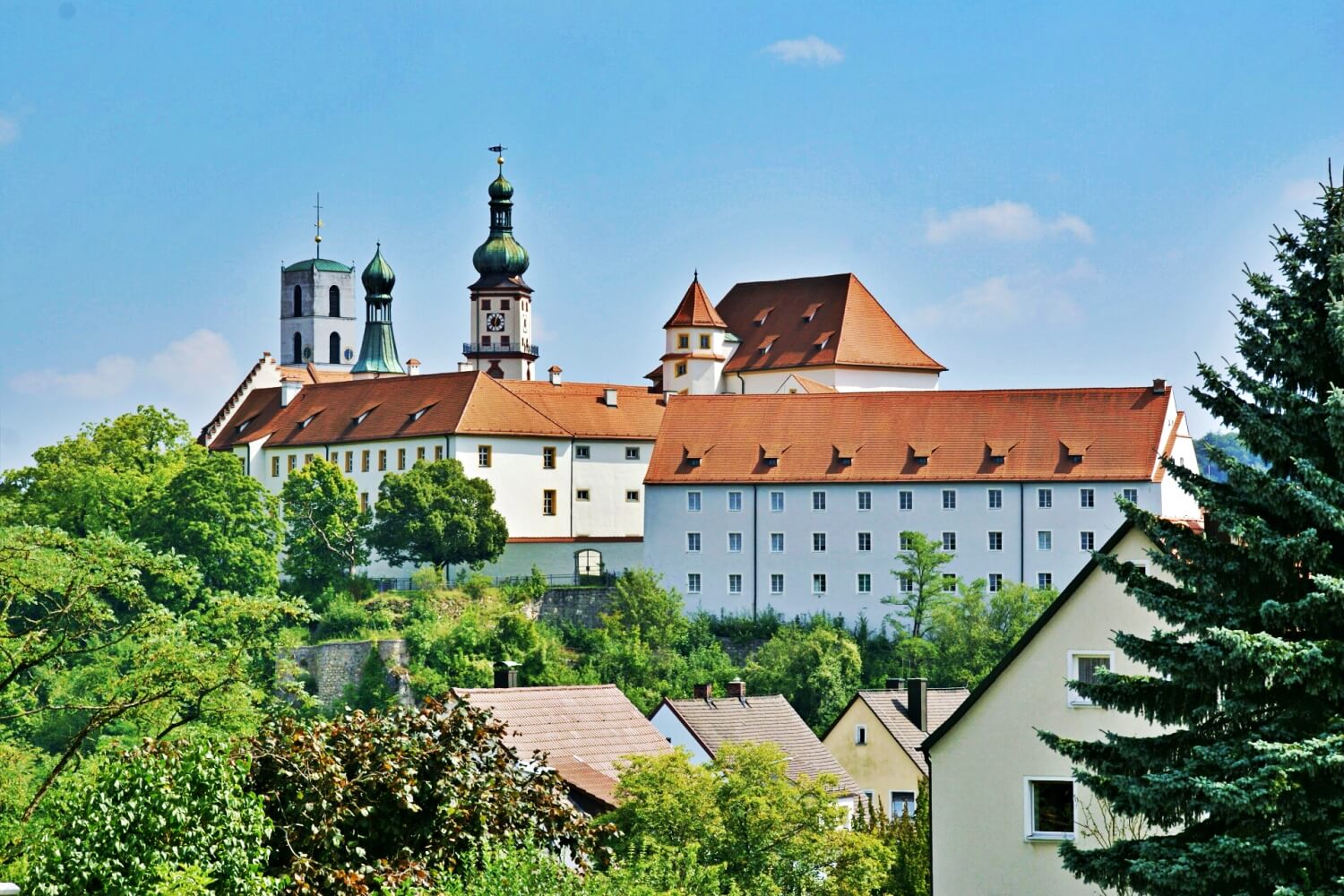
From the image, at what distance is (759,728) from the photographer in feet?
146

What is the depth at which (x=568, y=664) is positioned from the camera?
229 feet

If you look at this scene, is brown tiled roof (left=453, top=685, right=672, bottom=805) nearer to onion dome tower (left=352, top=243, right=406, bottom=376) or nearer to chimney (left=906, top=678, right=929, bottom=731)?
chimney (left=906, top=678, right=929, bottom=731)

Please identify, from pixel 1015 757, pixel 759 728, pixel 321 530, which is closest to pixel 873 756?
pixel 759 728

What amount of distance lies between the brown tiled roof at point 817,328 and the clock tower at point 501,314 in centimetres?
1391

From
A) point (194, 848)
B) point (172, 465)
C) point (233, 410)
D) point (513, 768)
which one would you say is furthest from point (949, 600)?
point (194, 848)

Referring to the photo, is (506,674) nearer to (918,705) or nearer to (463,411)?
(918,705)

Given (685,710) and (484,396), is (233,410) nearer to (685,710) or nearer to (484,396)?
(484,396)

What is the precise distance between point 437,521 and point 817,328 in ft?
59.5

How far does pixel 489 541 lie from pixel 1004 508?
17021 millimetres

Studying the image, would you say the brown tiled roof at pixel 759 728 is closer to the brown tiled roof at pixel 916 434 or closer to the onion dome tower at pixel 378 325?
the brown tiled roof at pixel 916 434

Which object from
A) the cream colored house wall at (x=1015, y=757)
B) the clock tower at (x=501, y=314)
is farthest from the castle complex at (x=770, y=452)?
the cream colored house wall at (x=1015, y=757)

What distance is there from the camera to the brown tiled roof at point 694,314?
84.6 meters

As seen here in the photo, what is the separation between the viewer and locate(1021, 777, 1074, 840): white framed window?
21.0 m

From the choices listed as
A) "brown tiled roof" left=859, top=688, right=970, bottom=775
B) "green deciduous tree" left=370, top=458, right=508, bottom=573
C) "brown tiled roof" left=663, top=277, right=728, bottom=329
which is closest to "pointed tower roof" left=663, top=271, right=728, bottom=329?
"brown tiled roof" left=663, top=277, right=728, bottom=329
